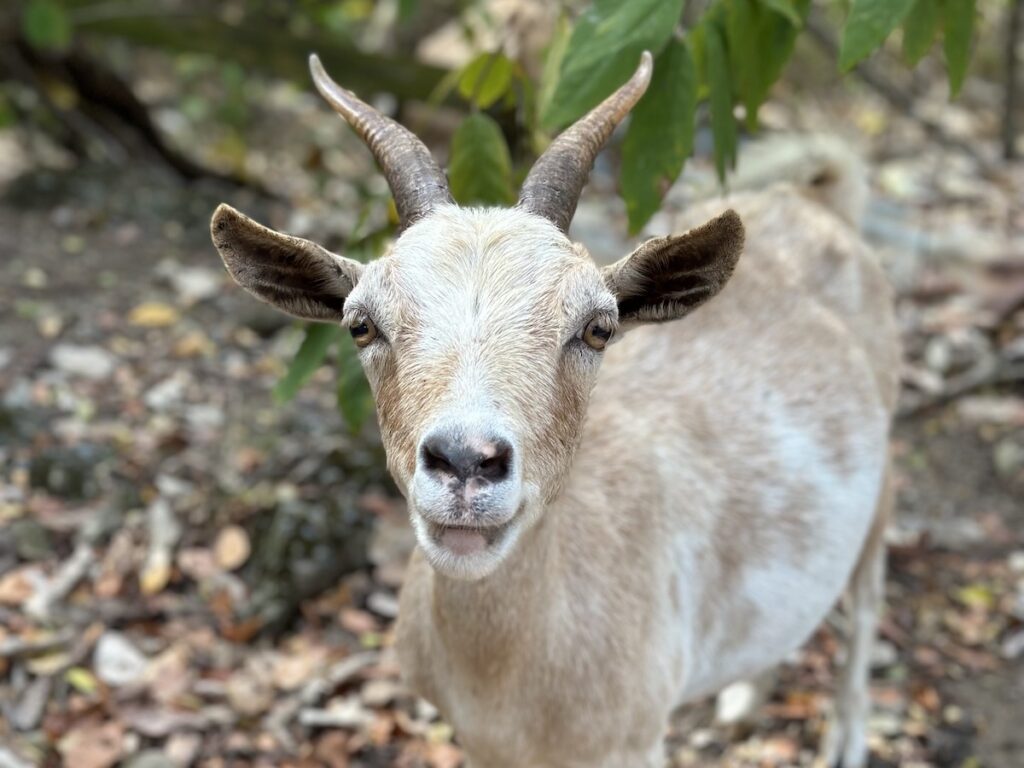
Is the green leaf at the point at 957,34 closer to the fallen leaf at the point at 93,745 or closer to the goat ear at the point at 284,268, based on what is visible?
the goat ear at the point at 284,268

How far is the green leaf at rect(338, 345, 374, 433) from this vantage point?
3.70 meters

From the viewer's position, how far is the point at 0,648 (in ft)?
16.0

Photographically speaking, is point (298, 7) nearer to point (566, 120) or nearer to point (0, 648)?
point (0, 648)

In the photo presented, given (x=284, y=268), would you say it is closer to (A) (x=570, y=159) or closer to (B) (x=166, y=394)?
(A) (x=570, y=159)

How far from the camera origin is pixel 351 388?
3.74m

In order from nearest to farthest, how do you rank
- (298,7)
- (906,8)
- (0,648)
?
(906,8) → (0,648) → (298,7)

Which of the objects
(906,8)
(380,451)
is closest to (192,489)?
(380,451)

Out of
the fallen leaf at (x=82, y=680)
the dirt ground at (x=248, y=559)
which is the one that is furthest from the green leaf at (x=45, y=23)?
the fallen leaf at (x=82, y=680)

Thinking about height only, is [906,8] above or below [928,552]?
above

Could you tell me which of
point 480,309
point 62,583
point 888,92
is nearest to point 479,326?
point 480,309

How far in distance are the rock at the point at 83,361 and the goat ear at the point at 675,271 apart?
4.44 meters

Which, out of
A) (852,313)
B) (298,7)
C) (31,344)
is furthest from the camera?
(298,7)

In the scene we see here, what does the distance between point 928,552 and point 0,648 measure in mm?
4479

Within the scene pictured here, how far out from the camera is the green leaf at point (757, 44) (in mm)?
3213
